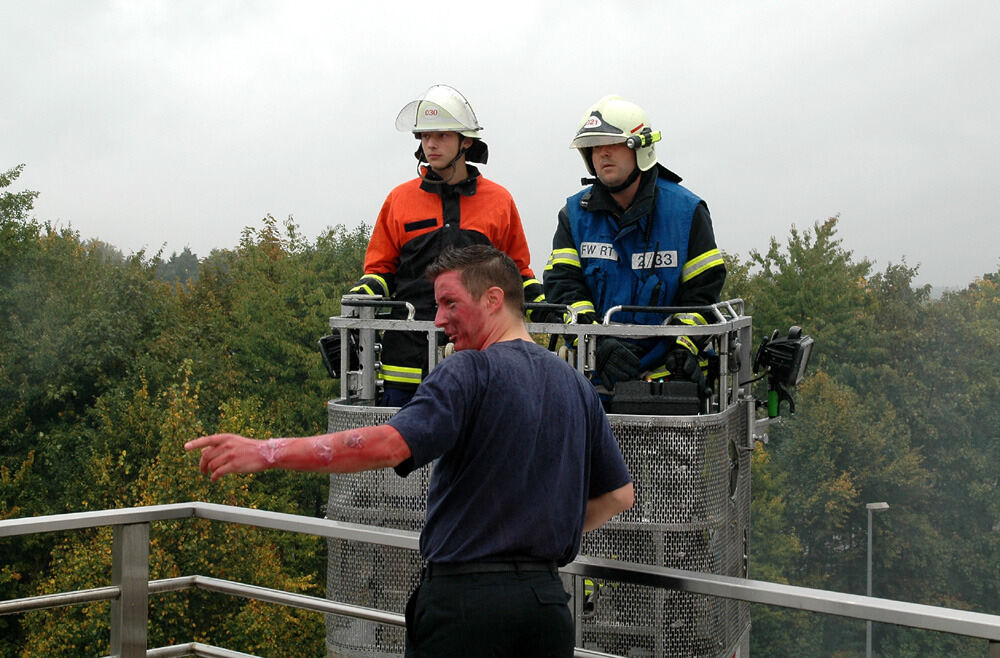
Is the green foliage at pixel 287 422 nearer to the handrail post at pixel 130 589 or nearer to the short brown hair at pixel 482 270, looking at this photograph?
the handrail post at pixel 130 589

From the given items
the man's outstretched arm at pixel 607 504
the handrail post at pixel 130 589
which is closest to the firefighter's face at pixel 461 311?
the man's outstretched arm at pixel 607 504

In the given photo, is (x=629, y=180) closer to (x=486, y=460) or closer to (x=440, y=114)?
(x=440, y=114)

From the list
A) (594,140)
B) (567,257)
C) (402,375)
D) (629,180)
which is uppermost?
(594,140)

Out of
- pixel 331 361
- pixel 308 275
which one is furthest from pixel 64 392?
pixel 331 361

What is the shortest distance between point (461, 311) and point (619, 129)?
3.44 metres

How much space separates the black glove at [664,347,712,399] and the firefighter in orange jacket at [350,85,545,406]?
0.85 meters

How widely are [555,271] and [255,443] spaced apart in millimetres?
3846

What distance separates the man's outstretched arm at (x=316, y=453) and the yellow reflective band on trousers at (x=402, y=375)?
372 cm

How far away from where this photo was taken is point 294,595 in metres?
4.06

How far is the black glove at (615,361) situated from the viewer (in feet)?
19.6

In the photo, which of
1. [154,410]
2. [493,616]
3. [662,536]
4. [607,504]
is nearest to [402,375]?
[662,536]

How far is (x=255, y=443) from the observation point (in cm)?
278

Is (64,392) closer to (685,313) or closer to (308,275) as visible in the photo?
(308,275)

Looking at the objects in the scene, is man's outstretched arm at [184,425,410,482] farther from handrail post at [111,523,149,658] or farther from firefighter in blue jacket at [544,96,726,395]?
firefighter in blue jacket at [544,96,726,395]
